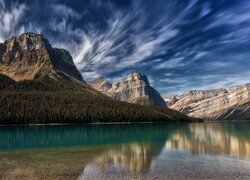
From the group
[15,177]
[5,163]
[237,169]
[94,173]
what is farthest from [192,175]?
[5,163]

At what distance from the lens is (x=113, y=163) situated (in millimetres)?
48844

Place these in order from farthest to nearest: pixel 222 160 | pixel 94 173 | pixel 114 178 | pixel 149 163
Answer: pixel 222 160, pixel 149 163, pixel 94 173, pixel 114 178

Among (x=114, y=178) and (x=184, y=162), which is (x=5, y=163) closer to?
(x=114, y=178)

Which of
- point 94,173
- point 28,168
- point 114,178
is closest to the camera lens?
point 114,178

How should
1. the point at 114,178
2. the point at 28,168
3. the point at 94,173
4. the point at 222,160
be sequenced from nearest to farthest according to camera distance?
the point at 114,178
the point at 94,173
the point at 28,168
the point at 222,160

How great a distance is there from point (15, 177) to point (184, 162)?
26539mm

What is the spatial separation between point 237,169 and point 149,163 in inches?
524

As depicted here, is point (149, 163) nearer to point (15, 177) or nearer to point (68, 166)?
point (68, 166)

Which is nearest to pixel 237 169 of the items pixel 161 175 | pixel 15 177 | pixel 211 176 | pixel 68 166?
pixel 211 176

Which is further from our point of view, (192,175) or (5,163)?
(5,163)

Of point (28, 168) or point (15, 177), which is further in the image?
point (28, 168)

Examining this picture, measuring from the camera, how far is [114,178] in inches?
1464

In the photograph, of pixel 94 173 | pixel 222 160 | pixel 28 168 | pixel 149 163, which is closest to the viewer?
pixel 94 173

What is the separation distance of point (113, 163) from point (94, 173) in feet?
28.0
